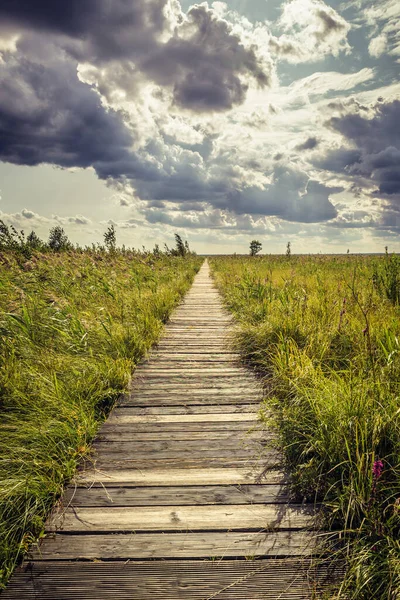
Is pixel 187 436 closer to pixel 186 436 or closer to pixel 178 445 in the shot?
pixel 186 436

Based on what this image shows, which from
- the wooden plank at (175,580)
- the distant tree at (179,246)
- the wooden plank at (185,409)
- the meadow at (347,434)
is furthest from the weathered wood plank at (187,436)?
the distant tree at (179,246)

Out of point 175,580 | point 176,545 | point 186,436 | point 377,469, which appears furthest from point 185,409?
point 377,469

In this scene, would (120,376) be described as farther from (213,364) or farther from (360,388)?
(360,388)

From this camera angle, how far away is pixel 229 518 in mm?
1745

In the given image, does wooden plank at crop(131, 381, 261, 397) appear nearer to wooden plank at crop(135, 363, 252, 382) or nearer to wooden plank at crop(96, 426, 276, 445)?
wooden plank at crop(135, 363, 252, 382)

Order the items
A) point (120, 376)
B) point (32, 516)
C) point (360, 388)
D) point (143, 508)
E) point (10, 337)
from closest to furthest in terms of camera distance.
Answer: point (32, 516)
point (143, 508)
point (360, 388)
point (120, 376)
point (10, 337)

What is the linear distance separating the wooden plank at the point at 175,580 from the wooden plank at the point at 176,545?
36 millimetres

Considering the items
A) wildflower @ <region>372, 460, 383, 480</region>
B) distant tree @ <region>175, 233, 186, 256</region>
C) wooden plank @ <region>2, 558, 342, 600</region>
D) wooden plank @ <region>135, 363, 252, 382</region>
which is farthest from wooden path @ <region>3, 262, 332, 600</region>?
distant tree @ <region>175, 233, 186, 256</region>

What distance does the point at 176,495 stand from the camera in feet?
6.30

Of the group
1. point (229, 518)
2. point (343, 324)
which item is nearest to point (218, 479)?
point (229, 518)

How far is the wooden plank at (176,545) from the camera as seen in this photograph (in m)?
1.54

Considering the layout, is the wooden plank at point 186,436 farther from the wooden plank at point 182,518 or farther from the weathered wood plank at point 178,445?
the wooden plank at point 182,518

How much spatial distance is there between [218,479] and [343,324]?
255 centimetres

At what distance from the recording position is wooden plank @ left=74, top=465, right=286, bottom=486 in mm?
2033
